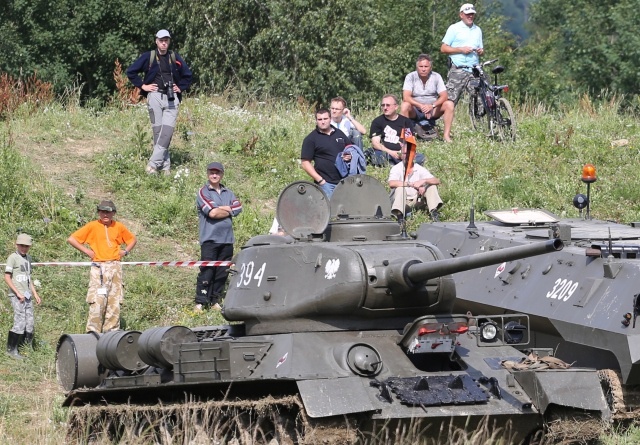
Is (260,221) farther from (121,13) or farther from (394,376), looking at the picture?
(121,13)

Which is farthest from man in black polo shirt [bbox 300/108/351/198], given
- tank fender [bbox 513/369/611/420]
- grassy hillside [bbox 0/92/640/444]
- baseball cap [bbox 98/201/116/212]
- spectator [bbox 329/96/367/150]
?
tank fender [bbox 513/369/611/420]

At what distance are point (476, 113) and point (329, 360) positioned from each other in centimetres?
1253

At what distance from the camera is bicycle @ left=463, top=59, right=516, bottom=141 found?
21375 mm

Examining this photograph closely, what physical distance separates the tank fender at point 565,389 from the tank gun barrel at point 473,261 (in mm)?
1149

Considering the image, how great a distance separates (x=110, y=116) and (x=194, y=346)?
40.9 feet

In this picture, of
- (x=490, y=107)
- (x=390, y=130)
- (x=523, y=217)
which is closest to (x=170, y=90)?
(x=390, y=130)

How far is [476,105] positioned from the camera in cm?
2228

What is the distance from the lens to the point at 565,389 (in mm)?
10438

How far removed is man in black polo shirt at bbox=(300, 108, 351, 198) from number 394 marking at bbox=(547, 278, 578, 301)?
396 centimetres

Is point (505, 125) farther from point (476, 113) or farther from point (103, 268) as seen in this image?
point (103, 268)

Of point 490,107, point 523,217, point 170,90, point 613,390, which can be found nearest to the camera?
point 613,390

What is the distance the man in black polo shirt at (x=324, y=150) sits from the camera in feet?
54.2

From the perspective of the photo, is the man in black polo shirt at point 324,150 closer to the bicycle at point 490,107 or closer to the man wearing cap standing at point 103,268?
the man wearing cap standing at point 103,268

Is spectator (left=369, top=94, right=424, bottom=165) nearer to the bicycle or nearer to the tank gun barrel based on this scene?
the bicycle
